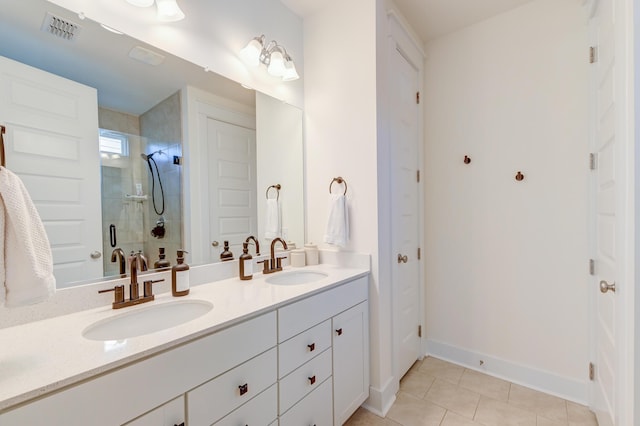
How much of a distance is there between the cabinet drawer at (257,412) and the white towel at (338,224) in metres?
0.90

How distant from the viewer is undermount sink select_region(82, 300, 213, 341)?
979mm

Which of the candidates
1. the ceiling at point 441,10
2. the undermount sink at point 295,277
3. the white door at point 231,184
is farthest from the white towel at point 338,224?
the ceiling at point 441,10

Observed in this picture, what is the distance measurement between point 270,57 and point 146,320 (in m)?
1.63

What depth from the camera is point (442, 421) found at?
1660 millimetres

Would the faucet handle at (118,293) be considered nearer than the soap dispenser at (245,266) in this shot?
Yes

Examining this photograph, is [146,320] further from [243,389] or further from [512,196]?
[512,196]

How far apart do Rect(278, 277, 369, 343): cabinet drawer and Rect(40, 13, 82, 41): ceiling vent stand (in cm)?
139

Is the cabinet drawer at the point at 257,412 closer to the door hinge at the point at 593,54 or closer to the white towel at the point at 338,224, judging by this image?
the white towel at the point at 338,224

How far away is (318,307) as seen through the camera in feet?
4.50

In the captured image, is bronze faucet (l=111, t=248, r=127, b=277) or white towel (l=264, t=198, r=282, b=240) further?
white towel (l=264, t=198, r=282, b=240)

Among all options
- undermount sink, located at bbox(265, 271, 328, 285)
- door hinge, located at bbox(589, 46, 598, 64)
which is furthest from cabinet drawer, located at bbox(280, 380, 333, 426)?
door hinge, located at bbox(589, 46, 598, 64)

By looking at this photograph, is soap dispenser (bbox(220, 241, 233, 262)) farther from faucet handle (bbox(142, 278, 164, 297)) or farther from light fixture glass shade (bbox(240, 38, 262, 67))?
light fixture glass shade (bbox(240, 38, 262, 67))

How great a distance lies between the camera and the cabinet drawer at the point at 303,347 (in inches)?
46.6

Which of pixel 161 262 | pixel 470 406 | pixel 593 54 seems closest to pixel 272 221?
pixel 161 262
